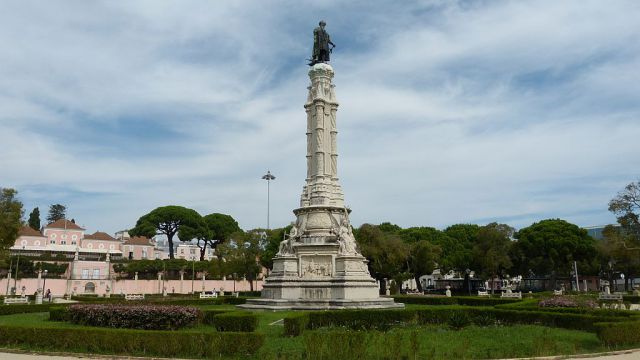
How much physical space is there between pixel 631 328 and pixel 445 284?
203 ft

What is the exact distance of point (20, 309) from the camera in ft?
94.3

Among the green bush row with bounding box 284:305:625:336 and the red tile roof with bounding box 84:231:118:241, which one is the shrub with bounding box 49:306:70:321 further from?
the red tile roof with bounding box 84:231:118:241

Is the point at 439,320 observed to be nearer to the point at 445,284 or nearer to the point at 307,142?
the point at 307,142

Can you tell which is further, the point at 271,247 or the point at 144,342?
the point at 271,247

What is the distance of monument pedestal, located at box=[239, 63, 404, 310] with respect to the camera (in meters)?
30.1

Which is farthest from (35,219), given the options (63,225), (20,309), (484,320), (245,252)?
(484,320)

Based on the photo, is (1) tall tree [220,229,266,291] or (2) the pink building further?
(2) the pink building

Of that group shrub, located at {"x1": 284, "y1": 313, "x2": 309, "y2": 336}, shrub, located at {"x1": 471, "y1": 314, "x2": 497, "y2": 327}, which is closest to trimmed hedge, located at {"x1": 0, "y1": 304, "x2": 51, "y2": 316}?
shrub, located at {"x1": 284, "y1": 313, "x2": 309, "y2": 336}

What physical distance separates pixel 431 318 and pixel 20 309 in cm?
2310

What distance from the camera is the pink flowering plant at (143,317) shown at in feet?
61.4

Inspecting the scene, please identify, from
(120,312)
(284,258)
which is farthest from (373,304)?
(120,312)

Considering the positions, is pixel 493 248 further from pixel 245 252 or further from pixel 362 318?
pixel 362 318

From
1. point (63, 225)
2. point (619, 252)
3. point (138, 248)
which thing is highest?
point (63, 225)

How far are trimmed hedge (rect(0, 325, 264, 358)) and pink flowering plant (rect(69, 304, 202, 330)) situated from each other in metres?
4.03
